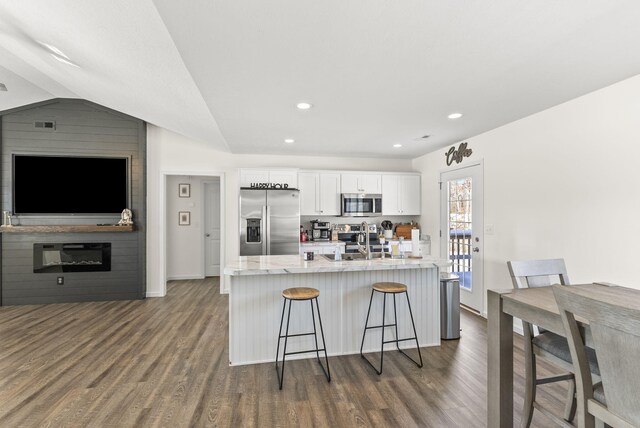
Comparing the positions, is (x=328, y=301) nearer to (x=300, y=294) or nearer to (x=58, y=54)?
(x=300, y=294)

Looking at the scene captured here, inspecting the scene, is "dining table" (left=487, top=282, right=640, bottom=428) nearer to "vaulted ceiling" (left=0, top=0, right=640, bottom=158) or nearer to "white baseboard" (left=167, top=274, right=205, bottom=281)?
"vaulted ceiling" (left=0, top=0, right=640, bottom=158)

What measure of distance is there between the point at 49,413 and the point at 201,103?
9.06 ft

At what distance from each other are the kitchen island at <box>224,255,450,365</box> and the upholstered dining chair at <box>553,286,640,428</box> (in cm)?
155

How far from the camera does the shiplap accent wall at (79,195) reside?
4418 millimetres

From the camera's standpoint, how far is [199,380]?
243 cm

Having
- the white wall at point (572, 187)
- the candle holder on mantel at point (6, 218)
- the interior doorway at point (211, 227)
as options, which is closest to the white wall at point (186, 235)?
the interior doorway at point (211, 227)

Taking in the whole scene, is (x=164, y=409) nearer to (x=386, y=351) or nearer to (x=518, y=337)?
(x=386, y=351)

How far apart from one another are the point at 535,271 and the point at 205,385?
259 cm

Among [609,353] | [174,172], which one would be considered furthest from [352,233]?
[609,353]

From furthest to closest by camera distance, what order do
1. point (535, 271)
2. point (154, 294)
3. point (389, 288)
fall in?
point (154, 294)
point (389, 288)
point (535, 271)

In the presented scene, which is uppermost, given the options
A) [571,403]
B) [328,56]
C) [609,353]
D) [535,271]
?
[328,56]

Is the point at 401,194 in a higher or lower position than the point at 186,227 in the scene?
higher

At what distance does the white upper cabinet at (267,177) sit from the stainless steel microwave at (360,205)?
3.10ft

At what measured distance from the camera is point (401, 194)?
547 centimetres
